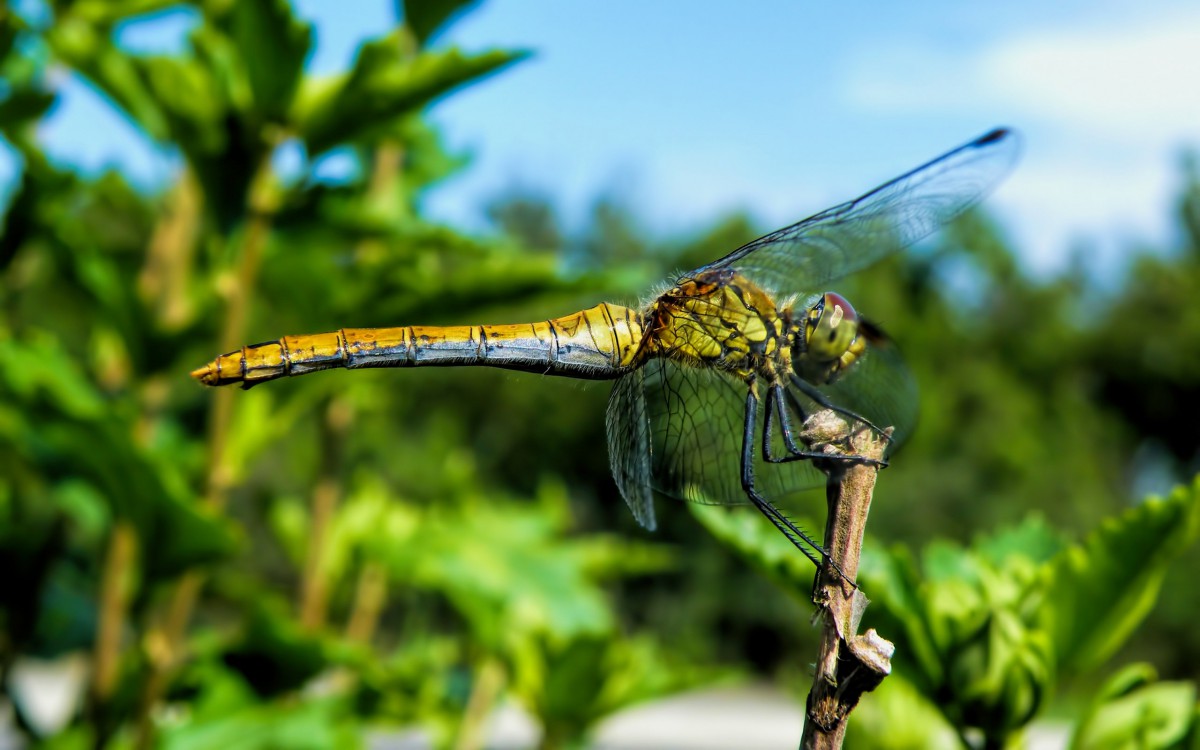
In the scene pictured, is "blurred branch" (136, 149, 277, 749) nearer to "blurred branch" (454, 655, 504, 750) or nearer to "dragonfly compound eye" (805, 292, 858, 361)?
"blurred branch" (454, 655, 504, 750)

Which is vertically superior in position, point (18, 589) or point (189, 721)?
point (18, 589)

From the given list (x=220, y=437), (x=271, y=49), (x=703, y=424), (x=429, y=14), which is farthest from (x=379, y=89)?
(x=703, y=424)

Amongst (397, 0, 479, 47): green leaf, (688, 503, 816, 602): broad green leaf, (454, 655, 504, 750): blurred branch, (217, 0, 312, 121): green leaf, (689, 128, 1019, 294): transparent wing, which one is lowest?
(454, 655, 504, 750): blurred branch

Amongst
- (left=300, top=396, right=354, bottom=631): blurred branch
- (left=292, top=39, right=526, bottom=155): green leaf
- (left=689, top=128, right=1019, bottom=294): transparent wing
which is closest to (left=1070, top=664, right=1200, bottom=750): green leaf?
(left=689, top=128, right=1019, bottom=294): transparent wing

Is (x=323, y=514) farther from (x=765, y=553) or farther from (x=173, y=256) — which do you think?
(x=765, y=553)

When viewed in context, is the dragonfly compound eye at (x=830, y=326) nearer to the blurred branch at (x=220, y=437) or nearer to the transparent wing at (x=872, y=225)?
the transparent wing at (x=872, y=225)

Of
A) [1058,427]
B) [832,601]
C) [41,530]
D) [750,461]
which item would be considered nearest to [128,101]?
[41,530]

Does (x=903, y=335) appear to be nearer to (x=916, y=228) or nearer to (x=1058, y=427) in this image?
(x=1058, y=427)
